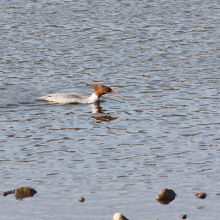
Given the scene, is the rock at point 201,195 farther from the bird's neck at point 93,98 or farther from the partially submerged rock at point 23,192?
the bird's neck at point 93,98

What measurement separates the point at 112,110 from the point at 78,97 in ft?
5.34

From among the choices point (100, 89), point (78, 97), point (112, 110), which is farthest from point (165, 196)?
point (100, 89)

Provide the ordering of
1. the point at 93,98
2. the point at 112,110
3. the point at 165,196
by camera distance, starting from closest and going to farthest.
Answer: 1. the point at 165,196
2. the point at 112,110
3. the point at 93,98

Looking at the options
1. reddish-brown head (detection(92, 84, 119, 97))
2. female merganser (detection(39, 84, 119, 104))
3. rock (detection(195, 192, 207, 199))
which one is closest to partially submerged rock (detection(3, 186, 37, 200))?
rock (detection(195, 192, 207, 199))

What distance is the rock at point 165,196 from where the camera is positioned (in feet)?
57.0

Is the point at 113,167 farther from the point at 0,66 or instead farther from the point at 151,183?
the point at 0,66

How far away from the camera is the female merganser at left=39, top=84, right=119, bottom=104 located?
92.2 feet

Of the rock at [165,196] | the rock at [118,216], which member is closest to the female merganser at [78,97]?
the rock at [165,196]

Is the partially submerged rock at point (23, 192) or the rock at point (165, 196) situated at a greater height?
the partially submerged rock at point (23, 192)

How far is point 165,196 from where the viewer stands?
17.4 metres

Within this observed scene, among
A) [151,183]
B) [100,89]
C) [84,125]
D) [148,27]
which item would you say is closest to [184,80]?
[100,89]

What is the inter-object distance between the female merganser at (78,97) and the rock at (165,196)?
11.1 m

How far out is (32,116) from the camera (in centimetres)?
2620

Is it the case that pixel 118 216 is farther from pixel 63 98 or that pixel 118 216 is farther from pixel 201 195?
pixel 63 98
